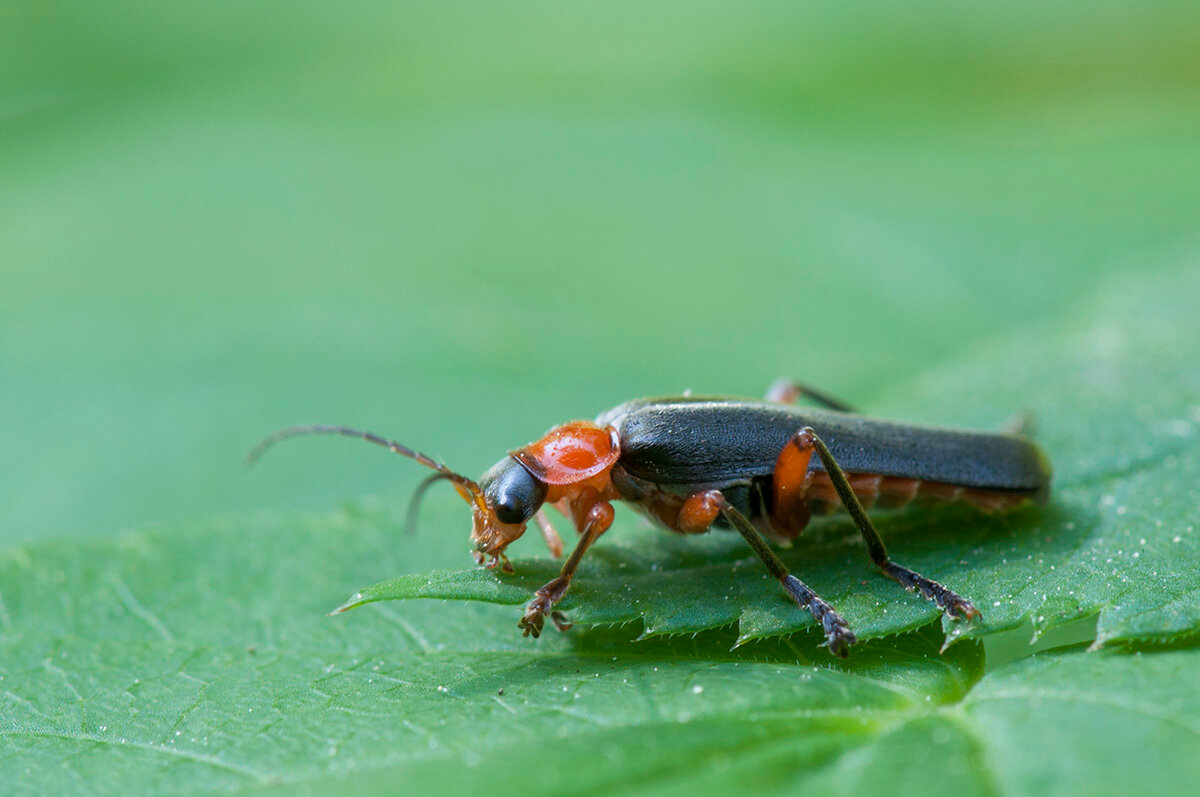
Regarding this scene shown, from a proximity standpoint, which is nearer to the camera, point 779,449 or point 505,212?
point 779,449

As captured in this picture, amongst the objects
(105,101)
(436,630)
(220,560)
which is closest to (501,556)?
(436,630)

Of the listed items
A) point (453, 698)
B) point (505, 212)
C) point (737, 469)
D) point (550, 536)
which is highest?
point (505, 212)

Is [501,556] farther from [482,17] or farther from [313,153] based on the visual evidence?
[482,17]

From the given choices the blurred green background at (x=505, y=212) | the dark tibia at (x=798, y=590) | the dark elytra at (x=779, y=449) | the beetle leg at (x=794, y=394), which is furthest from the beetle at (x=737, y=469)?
the beetle leg at (x=794, y=394)

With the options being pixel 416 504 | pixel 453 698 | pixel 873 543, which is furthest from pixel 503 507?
pixel 873 543

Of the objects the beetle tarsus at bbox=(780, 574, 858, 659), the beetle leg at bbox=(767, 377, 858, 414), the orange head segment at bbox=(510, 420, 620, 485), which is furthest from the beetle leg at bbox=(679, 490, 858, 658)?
the beetle leg at bbox=(767, 377, 858, 414)

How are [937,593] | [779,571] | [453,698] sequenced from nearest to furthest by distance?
[453,698] → [937,593] → [779,571]

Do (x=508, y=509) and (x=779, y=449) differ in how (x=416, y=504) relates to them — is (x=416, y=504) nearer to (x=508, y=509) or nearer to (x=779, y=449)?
(x=508, y=509)

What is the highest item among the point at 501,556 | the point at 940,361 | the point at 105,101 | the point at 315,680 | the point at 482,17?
the point at 482,17
